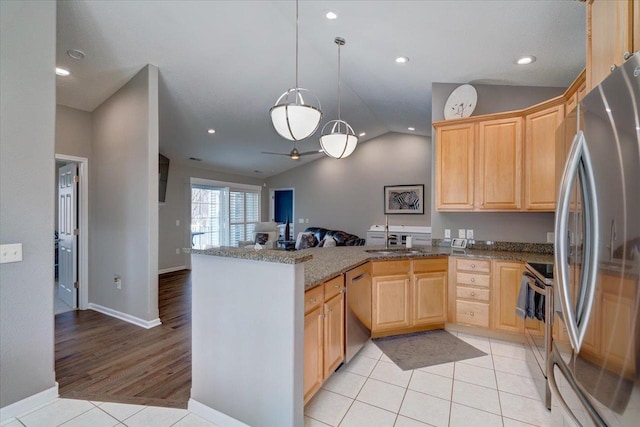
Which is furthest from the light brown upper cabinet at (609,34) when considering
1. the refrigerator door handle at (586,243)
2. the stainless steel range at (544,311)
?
the stainless steel range at (544,311)

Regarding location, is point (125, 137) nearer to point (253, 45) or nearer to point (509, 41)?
point (253, 45)

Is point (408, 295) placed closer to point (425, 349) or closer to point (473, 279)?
point (425, 349)

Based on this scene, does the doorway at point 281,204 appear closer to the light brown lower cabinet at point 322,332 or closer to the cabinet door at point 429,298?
the cabinet door at point 429,298

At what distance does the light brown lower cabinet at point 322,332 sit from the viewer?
188 cm

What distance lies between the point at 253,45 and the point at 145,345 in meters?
3.45

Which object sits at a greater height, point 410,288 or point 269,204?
point 269,204

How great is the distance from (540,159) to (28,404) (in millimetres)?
4826

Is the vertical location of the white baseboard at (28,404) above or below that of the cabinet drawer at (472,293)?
below

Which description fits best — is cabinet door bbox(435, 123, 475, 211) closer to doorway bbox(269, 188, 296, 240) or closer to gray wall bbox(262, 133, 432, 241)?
gray wall bbox(262, 133, 432, 241)

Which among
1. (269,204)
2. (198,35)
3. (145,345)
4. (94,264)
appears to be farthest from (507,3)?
(269,204)

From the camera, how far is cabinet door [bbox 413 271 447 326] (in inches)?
127

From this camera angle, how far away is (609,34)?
1.18m

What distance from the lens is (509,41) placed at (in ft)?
8.77

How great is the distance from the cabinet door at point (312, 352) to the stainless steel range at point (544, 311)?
150 cm
